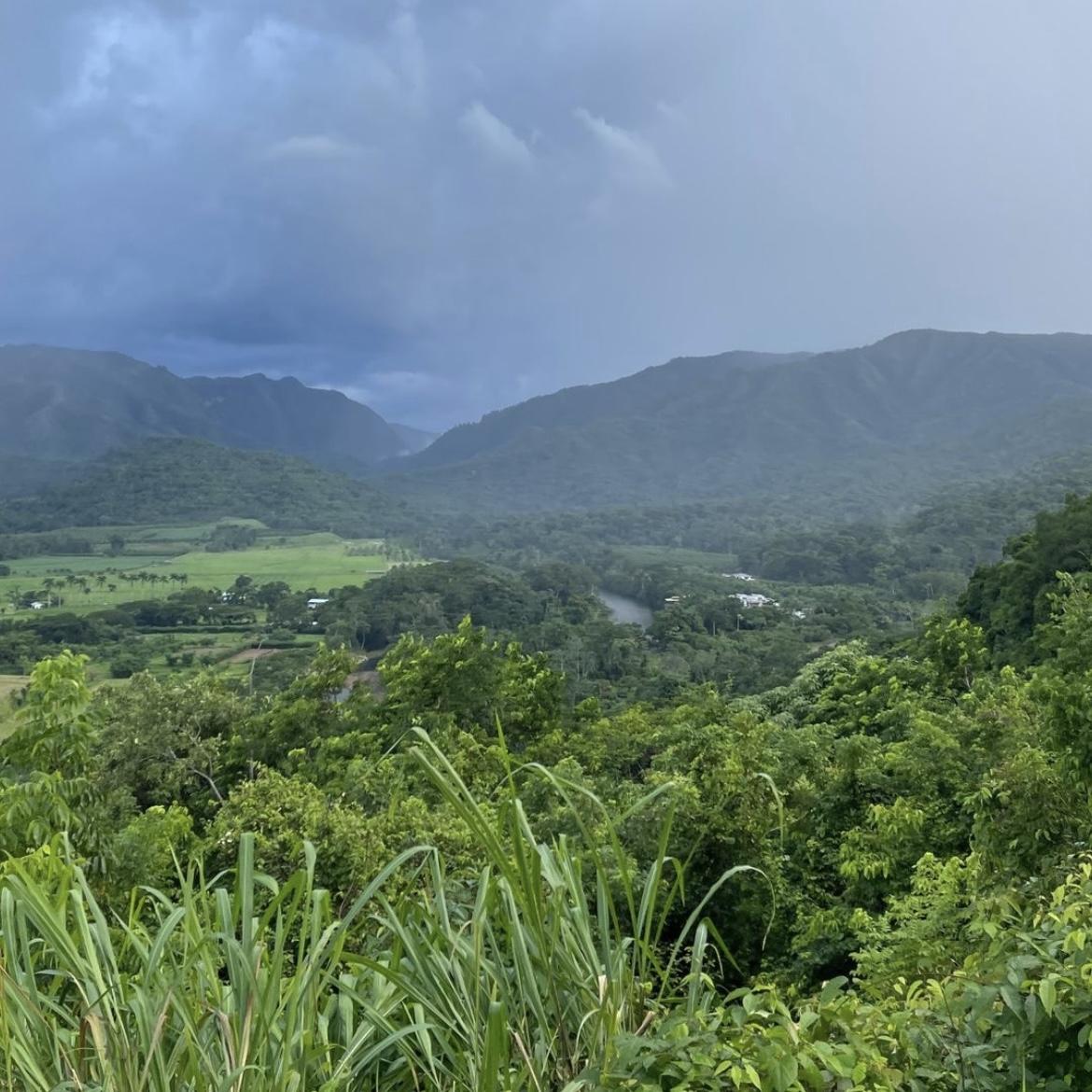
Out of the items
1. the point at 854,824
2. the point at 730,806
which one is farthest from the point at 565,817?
the point at 854,824

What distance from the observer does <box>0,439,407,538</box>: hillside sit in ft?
368

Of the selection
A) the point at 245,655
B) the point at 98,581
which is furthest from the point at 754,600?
the point at 98,581

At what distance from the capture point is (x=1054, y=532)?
2033cm

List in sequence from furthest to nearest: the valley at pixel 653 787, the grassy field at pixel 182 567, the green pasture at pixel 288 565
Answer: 1. the green pasture at pixel 288 565
2. the grassy field at pixel 182 567
3. the valley at pixel 653 787

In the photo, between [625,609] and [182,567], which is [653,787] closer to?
[625,609]

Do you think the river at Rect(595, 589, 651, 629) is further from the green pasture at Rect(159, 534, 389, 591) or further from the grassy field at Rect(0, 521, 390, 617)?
the grassy field at Rect(0, 521, 390, 617)

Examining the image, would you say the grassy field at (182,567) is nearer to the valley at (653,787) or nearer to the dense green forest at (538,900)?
the valley at (653,787)

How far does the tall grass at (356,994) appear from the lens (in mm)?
1128

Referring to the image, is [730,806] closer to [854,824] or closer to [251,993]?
[854,824]

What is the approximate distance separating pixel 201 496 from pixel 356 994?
129259mm

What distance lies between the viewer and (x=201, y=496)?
397 ft

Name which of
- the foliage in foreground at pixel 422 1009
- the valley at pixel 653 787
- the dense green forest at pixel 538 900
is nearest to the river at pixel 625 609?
the valley at pixel 653 787

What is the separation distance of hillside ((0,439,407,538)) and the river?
48118 millimetres

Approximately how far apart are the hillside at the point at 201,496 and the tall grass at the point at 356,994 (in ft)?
362
